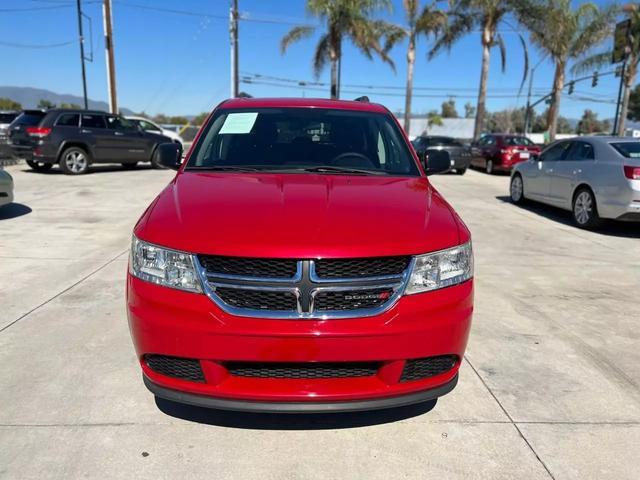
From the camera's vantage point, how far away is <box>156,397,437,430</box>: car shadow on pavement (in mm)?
2711

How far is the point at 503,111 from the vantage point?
120 meters

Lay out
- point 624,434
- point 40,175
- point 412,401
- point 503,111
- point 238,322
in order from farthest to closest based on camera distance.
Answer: point 503,111
point 40,175
point 624,434
point 412,401
point 238,322

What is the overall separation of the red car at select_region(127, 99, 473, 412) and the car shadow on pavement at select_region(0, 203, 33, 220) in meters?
6.86

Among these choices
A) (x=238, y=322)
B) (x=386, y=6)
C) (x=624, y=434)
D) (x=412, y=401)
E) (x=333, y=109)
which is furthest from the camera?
(x=386, y=6)

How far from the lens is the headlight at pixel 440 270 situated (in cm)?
240

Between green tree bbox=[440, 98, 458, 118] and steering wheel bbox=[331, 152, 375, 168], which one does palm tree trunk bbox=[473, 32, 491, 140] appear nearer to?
steering wheel bbox=[331, 152, 375, 168]

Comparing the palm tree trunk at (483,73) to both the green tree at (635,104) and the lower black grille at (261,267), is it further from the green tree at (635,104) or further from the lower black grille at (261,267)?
the green tree at (635,104)

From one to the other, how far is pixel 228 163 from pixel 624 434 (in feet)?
9.45

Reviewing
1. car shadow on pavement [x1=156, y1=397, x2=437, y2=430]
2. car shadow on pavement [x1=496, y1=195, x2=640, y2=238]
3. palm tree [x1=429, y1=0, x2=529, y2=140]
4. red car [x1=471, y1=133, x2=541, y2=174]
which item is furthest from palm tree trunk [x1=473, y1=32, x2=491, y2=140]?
car shadow on pavement [x1=156, y1=397, x2=437, y2=430]

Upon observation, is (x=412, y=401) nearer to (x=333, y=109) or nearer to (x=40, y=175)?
(x=333, y=109)

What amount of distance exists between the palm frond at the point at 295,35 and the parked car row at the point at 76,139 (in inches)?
586

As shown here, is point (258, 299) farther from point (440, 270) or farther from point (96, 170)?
point (96, 170)

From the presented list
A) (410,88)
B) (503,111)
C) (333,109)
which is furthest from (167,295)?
(503,111)

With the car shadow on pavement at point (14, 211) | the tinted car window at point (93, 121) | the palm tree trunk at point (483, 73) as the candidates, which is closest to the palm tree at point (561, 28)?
the palm tree trunk at point (483, 73)
